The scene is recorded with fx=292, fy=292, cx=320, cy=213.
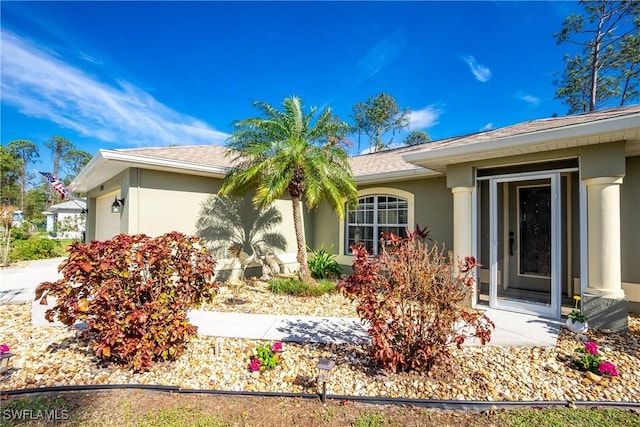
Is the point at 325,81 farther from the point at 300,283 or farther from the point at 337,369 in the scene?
the point at 337,369

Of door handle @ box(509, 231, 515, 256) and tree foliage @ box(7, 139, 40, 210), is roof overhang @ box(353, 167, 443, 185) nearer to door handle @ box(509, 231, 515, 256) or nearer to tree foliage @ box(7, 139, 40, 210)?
door handle @ box(509, 231, 515, 256)

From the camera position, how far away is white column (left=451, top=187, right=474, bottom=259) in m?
6.68

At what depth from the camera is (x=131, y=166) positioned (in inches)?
297

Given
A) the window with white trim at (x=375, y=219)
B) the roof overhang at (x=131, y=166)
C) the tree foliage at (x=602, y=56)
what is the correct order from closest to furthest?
the roof overhang at (x=131, y=166)
the window with white trim at (x=375, y=219)
the tree foliage at (x=602, y=56)

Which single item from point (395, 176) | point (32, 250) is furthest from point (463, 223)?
point (32, 250)

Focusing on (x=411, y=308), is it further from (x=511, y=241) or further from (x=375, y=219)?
(x=375, y=219)

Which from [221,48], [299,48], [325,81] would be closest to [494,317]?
[299,48]

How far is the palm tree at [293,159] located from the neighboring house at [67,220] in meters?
18.7

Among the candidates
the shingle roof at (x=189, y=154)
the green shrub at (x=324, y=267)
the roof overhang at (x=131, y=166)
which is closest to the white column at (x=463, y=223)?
the green shrub at (x=324, y=267)

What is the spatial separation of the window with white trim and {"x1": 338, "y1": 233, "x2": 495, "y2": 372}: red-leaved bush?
5514 millimetres

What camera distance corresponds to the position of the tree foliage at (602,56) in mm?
18438

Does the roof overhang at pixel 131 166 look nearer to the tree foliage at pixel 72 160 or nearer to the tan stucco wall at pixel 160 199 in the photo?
the tan stucco wall at pixel 160 199

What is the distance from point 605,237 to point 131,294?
7.77 m

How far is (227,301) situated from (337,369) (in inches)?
164
